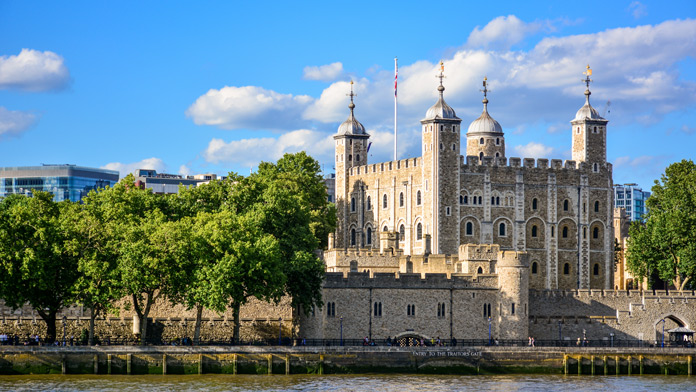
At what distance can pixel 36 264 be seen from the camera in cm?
6756

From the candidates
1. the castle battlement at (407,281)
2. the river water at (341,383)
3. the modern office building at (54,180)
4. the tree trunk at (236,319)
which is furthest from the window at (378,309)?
the modern office building at (54,180)

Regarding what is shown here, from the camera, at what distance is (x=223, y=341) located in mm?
71500

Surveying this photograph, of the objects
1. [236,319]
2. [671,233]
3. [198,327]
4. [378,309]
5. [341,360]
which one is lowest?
[341,360]

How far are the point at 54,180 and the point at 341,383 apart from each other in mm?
135320

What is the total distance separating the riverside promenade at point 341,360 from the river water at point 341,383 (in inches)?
28.2

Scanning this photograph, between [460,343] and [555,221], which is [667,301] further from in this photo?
[555,221]

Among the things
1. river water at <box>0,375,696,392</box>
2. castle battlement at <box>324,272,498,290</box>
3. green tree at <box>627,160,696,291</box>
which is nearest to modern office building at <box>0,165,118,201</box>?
green tree at <box>627,160,696,291</box>

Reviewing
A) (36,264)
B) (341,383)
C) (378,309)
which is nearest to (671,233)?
(378,309)

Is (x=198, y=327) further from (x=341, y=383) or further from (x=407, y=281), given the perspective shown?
(x=407, y=281)

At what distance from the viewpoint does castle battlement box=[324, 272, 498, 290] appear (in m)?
74.4

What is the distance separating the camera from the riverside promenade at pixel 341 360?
65.6 m

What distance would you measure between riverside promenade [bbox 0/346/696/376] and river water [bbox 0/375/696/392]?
72 centimetres

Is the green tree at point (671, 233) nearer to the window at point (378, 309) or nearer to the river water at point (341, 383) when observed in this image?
the river water at point (341, 383)

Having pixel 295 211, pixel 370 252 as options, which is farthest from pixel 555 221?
pixel 295 211
